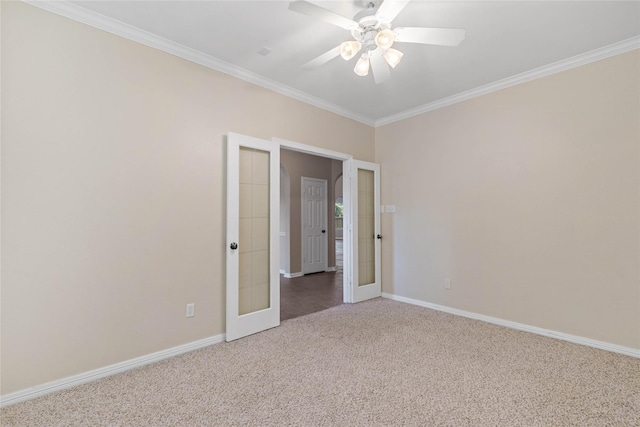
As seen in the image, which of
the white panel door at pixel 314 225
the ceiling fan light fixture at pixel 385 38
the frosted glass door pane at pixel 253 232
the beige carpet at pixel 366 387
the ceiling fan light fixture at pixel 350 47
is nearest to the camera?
the beige carpet at pixel 366 387

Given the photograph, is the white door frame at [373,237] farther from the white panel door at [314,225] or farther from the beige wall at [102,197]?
the white panel door at [314,225]

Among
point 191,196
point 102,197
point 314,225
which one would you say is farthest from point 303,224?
point 102,197

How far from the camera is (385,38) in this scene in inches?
74.9

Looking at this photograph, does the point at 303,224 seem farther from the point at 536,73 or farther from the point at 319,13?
the point at 319,13

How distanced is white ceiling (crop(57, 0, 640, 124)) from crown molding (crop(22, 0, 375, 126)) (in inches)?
0.8

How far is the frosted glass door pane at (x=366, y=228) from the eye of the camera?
4.39m

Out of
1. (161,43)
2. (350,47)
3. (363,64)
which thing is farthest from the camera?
(161,43)

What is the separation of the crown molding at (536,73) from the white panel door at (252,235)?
2179 millimetres

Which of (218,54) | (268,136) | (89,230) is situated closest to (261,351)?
(89,230)

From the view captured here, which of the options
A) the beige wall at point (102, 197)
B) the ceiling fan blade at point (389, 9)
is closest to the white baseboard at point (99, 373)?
the beige wall at point (102, 197)

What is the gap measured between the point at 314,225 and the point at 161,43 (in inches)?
180

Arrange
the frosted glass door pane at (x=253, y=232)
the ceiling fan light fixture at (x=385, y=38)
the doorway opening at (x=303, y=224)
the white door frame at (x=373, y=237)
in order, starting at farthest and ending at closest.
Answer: the doorway opening at (x=303, y=224)
the white door frame at (x=373, y=237)
the frosted glass door pane at (x=253, y=232)
the ceiling fan light fixture at (x=385, y=38)

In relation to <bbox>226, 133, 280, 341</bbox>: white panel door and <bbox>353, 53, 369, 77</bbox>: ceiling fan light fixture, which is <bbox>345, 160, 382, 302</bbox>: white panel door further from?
<bbox>353, 53, 369, 77</bbox>: ceiling fan light fixture

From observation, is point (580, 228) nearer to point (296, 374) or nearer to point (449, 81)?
point (449, 81)
